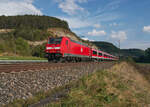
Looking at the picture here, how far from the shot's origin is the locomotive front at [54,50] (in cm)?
1877

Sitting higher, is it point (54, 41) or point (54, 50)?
point (54, 41)

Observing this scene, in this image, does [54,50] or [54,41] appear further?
[54,41]

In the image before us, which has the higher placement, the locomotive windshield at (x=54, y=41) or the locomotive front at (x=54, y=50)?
the locomotive windshield at (x=54, y=41)

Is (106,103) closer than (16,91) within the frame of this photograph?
Yes

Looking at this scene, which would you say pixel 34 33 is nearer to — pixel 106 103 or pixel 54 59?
pixel 54 59

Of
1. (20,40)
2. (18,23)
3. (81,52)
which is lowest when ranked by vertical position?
(81,52)

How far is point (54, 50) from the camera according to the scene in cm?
1894

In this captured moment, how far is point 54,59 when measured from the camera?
19359 millimetres

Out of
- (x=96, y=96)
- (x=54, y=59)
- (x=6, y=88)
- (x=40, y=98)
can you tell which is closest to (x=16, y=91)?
(x=6, y=88)

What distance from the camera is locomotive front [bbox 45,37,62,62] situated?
18766 millimetres

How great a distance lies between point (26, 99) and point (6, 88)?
171 centimetres

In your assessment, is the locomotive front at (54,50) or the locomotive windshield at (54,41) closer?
the locomotive front at (54,50)

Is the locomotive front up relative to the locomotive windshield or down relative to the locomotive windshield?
down

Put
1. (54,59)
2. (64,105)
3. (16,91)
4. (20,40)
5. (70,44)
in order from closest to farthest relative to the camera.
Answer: (64,105), (16,91), (54,59), (70,44), (20,40)
